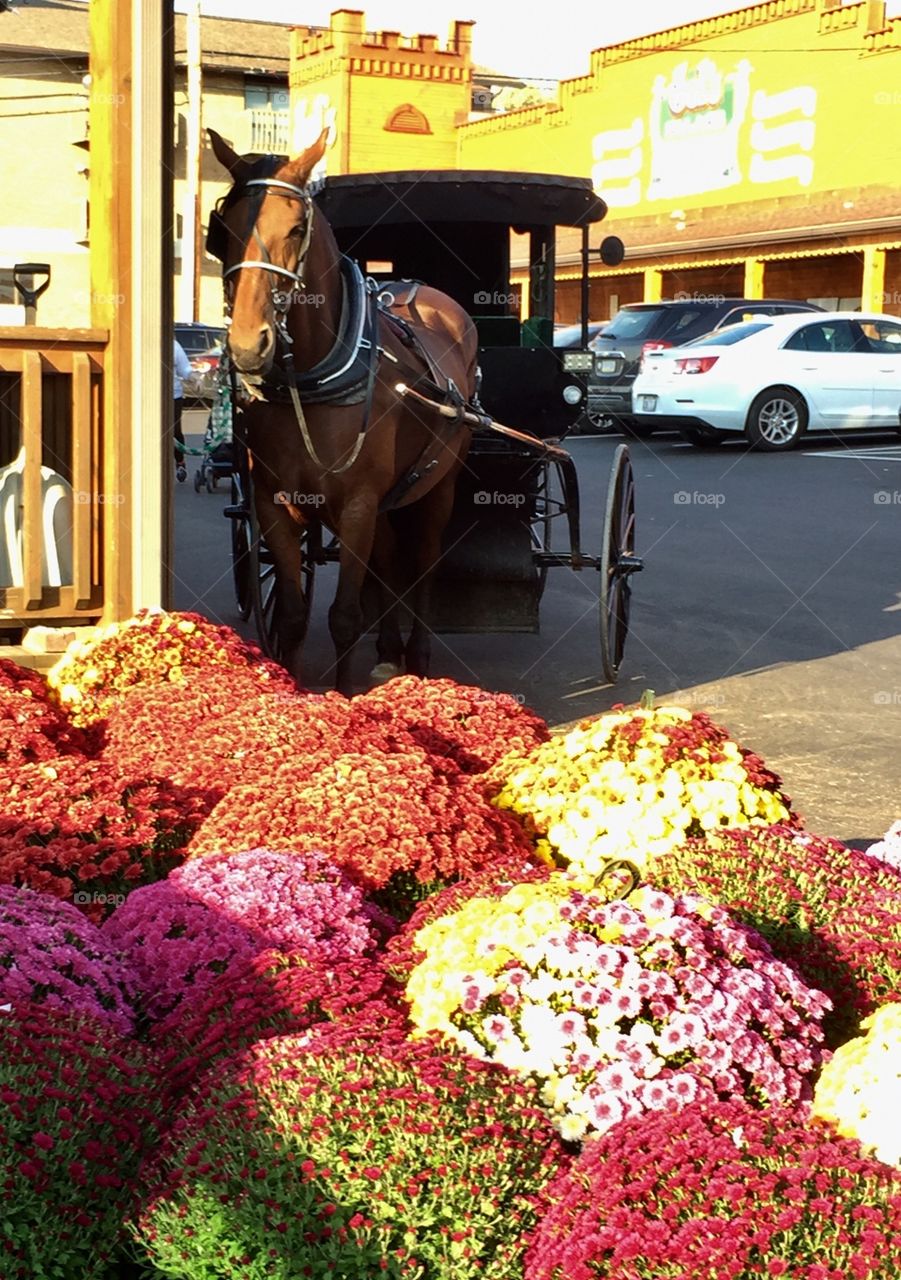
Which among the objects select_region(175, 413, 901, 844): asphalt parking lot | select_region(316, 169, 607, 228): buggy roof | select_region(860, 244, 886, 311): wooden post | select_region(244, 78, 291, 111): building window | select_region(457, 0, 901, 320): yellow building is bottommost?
Answer: select_region(175, 413, 901, 844): asphalt parking lot

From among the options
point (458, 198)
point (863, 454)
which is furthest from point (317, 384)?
point (863, 454)

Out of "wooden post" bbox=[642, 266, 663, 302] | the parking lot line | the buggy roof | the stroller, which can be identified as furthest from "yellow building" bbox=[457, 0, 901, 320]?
the buggy roof

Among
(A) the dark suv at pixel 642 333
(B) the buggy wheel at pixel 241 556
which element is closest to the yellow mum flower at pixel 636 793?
(B) the buggy wheel at pixel 241 556

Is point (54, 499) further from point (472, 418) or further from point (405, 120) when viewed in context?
point (405, 120)

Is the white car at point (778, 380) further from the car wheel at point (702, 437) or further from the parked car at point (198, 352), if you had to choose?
the parked car at point (198, 352)

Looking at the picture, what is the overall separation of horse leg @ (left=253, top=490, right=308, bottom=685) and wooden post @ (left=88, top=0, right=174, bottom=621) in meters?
1.18

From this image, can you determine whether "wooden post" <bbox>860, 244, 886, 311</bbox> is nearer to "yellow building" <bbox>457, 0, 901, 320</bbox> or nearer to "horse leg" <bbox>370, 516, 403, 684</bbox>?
"yellow building" <bbox>457, 0, 901, 320</bbox>

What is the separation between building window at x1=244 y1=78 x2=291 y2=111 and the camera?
58062 millimetres

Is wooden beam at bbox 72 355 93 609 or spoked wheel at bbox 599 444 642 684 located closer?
wooden beam at bbox 72 355 93 609

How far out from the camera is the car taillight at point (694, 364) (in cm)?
2405

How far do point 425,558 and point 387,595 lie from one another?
→ 0.29 metres

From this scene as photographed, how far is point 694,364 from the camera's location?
24.2 metres

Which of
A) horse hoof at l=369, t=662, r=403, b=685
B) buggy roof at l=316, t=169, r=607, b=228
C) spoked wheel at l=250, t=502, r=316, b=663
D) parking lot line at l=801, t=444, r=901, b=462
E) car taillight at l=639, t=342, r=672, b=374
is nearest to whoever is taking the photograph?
spoked wheel at l=250, t=502, r=316, b=663

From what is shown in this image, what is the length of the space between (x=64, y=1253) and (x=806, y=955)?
1660mm
